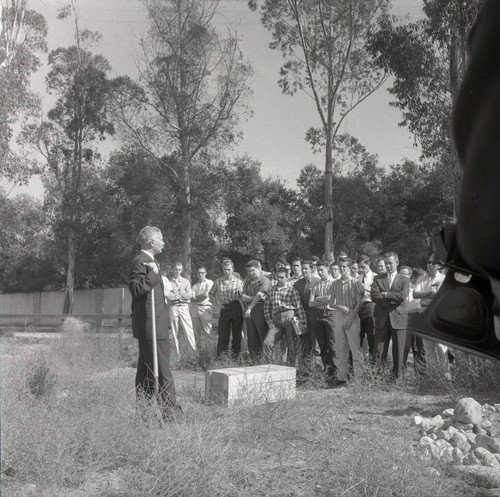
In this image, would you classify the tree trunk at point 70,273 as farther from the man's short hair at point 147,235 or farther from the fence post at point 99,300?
the man's short hair at point 147,235

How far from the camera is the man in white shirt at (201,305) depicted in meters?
12.2

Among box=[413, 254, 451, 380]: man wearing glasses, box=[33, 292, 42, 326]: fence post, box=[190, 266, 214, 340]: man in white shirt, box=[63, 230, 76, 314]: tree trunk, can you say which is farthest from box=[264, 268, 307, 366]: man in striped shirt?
box=[33, 292, 42, 326]: fence post

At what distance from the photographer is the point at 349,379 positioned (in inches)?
340

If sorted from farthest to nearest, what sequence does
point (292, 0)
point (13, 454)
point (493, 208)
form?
point (292, 0) → point (13, 454) → point (493, 208)

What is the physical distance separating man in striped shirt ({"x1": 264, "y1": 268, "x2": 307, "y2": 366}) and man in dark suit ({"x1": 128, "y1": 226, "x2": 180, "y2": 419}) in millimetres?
4041

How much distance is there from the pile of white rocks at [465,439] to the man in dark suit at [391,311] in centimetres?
173

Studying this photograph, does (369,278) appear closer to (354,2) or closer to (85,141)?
(354,2)

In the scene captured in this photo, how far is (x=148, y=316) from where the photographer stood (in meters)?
5.59

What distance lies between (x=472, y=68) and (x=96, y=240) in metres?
30.1

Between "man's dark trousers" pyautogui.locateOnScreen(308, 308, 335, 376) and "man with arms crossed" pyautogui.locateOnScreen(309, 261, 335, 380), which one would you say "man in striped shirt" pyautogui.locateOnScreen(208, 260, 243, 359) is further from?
"man's dark trousers" pyautogui.locateOnScreen(308, 308, 335, 376)

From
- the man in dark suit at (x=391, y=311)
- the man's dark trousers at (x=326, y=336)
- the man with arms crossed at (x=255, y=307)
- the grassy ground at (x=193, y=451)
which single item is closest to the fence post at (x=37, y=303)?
the man with arms crossed at (x=255, y=307)

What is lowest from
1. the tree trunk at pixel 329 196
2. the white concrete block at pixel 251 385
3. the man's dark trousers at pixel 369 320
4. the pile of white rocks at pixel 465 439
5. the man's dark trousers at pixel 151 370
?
the pile of white rocks at pixel 465 439

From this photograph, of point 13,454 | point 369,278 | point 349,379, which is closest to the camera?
point 13,454

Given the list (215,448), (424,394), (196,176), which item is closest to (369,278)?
(424,394)
